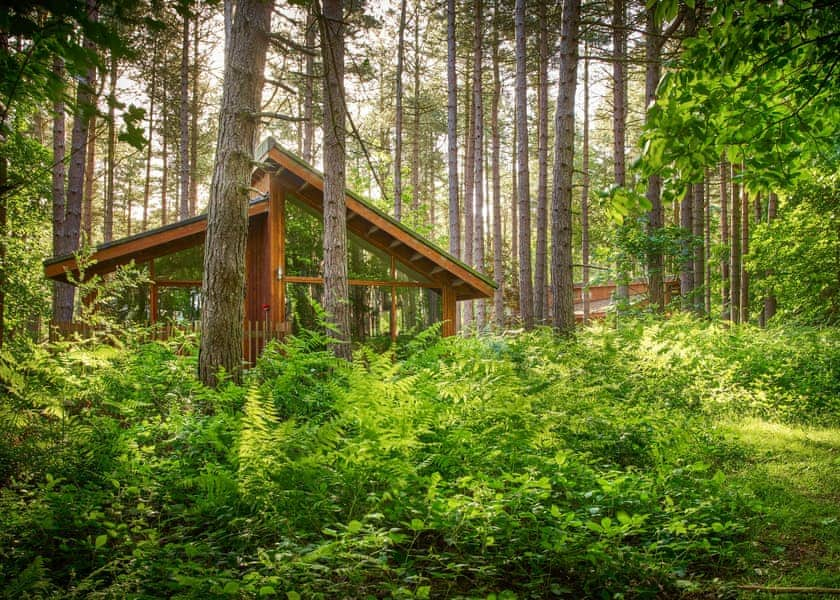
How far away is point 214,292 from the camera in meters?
6.18

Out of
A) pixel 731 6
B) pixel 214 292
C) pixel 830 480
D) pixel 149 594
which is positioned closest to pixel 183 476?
pixel 149 594

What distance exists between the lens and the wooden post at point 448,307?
15039mm

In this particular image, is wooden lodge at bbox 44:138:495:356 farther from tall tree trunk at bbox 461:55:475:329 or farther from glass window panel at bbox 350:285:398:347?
tall tree trunk at bbox 461:55:475:329

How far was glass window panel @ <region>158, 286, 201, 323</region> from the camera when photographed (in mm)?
13820

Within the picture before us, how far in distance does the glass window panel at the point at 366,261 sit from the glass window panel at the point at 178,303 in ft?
13.5

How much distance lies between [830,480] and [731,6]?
4755 millimetres

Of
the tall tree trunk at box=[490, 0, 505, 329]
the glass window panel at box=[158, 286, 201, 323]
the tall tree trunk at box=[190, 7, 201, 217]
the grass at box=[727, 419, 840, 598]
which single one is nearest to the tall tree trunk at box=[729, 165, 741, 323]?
the tall tree trunk at box=[490, 0, 505, 329]

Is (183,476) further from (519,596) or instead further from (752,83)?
(752,83)

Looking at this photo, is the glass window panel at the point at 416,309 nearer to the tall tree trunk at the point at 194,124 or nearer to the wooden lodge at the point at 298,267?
the wooden lodge at the point at 298,267

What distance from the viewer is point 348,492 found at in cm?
374

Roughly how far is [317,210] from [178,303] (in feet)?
14.1

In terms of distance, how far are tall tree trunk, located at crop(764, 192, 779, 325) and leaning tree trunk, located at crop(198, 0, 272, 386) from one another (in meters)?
16.7

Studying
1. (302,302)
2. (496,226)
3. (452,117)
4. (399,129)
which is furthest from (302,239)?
(496,226)

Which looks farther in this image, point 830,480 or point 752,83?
point 830,480
